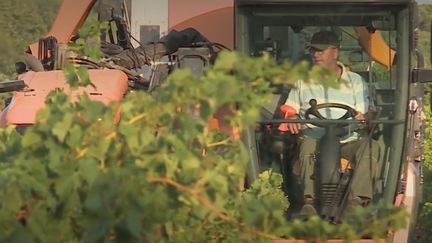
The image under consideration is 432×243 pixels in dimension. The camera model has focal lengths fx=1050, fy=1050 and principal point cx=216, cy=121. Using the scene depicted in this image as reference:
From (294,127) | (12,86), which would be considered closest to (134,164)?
(12,86)

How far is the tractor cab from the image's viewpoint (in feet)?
19.9

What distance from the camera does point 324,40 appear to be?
613cm

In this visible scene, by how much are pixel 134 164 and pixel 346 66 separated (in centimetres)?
329

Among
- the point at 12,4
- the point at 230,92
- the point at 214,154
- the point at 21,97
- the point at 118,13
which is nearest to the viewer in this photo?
the point at 230,92

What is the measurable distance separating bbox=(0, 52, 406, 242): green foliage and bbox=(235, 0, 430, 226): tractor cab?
115 inches

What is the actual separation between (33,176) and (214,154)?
57 cm

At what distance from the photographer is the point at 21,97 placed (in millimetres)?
6020

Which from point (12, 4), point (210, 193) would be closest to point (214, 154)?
point (210, 193)

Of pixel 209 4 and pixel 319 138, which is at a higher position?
pixel 209 4

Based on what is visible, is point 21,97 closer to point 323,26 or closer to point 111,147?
point 323,26

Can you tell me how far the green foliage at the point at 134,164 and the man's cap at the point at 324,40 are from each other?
9.76 feet

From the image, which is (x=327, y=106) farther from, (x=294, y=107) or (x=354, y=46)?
(x=354, y=46)

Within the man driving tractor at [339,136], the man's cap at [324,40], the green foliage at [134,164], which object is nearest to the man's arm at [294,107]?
the man driving tractor at [339,136]

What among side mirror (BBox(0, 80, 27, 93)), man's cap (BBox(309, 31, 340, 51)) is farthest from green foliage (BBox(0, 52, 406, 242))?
man's cap (BBox(309, 31, 340, 51))
